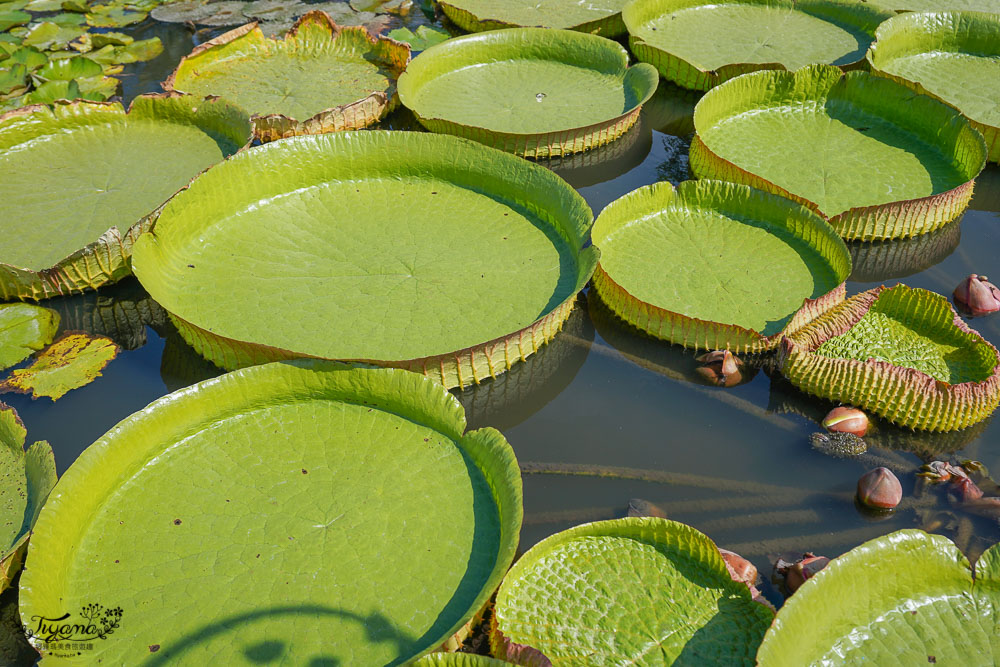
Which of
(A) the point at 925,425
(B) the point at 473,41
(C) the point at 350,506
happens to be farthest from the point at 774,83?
(C) the point at 350,506

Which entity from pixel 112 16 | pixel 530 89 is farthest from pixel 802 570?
pixel 112 16

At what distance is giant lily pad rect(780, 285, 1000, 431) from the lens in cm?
388

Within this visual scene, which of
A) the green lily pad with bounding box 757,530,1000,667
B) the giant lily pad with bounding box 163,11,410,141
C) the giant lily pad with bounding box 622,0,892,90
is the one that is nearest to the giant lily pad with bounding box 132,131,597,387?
the giant lily pad with bounding box 163,11,410,141

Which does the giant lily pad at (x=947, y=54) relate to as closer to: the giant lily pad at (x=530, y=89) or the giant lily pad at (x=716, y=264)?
the giant lily pad at (x=530, y=89)

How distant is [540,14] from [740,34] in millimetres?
1933

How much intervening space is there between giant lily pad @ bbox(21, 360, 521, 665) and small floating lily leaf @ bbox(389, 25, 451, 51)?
15.4 feet

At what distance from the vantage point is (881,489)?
11.7 feet

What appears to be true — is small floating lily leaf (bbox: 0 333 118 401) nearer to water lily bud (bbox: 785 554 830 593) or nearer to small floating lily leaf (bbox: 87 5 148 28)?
water lily bud (bbox: 785 554 830 593)

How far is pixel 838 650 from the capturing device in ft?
9.23

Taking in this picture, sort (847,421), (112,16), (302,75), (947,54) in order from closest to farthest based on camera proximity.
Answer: (847,421) → (302,75) → (947,54) → (112,16)

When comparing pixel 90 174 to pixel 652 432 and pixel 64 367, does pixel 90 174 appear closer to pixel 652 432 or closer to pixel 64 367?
pixel 64 367

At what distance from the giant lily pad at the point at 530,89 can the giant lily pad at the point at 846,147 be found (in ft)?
2.47

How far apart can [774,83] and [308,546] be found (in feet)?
16.9

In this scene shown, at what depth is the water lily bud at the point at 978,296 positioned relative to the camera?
463 centimetres
